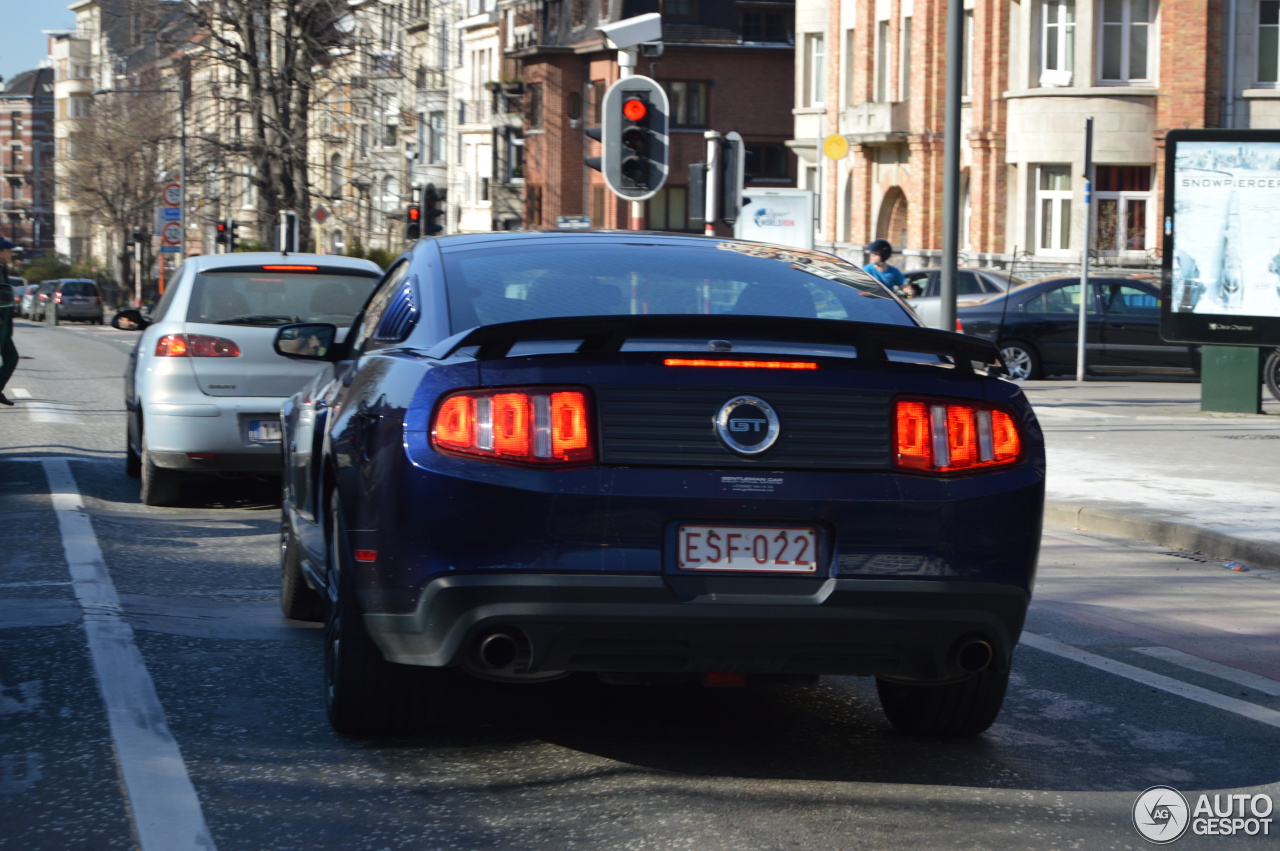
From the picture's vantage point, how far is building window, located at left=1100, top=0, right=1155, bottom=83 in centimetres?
4084

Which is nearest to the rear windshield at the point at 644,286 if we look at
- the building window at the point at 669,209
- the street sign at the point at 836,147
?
the street sign at the point at 836,147

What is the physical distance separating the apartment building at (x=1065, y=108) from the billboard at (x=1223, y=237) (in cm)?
1904

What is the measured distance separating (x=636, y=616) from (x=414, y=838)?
0.78 m

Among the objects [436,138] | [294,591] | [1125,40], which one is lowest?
[294,591]

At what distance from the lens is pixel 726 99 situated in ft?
226

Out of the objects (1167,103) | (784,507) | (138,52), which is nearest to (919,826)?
(784,507)

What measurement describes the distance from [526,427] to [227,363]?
669cm

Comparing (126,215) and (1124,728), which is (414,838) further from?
(126,215)

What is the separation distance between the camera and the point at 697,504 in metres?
4.75

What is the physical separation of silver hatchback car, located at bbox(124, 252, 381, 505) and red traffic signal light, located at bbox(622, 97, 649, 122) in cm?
517

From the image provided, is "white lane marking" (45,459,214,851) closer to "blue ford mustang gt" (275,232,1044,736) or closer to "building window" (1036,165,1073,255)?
Result: "blue ford mustang gt" (275,232,1044,736)


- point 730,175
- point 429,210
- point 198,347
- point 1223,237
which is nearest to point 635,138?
point 730,175

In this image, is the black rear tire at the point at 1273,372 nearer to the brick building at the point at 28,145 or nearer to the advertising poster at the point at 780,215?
the advertising poster at the point at 780,215

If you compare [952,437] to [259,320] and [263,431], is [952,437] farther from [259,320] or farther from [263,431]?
Result: [259,320]
